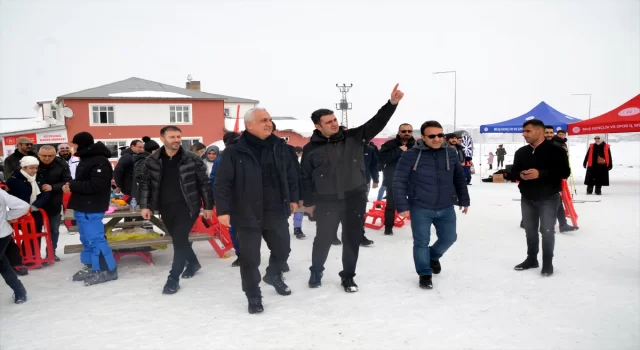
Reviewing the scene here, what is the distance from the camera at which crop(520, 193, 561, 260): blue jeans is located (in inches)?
203

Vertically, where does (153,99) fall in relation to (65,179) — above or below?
above

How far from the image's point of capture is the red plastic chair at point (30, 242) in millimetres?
5926

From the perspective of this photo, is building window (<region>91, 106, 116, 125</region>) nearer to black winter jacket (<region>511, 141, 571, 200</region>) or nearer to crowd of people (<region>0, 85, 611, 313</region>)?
crowd of people (<region>0, 85, 611, 313</region>)

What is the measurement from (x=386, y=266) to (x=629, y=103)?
13678 millimetres

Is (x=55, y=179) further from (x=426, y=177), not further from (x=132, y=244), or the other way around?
(x=426, y=177)

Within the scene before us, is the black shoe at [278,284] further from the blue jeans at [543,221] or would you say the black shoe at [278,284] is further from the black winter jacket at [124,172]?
the black winter jacket at [124,172]

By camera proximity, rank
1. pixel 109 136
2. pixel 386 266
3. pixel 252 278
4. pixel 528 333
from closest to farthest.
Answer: pixel 528 333 → pixel 252 278 → pixel 386 266 → pixel 109 136

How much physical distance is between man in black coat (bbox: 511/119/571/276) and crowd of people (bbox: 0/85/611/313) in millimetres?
12

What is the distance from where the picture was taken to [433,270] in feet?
17.5

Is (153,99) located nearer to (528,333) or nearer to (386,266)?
(386,266)

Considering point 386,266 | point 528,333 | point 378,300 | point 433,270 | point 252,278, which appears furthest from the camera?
point 386,266

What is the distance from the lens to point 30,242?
6.11 meters

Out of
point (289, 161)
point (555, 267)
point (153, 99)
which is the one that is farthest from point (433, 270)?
point (153, 99)

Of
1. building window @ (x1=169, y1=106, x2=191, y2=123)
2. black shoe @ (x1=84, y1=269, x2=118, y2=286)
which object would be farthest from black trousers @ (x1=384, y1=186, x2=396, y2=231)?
building window @ (x1=169, y1=106, x2=191, y2=123)
